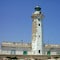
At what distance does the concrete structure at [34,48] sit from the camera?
4912 cm

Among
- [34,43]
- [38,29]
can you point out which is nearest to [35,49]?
[34,43]

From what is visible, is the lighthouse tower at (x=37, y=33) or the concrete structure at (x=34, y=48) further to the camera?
the lighthouse tower at (x=37, y=33)

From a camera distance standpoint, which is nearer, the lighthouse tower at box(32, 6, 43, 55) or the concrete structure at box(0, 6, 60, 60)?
the concrete structure at box(0, 6, 60, 60)

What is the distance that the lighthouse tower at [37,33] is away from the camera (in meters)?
50.9

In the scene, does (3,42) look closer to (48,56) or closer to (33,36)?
(33,36)

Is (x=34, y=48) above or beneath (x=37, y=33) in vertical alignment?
beneath

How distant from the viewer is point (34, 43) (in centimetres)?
5144

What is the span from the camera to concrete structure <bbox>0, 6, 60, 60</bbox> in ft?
161

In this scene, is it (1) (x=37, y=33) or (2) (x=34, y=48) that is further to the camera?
(1) (x=37, y=33)

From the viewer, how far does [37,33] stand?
5153 cm

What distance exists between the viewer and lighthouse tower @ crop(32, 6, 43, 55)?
167 ft

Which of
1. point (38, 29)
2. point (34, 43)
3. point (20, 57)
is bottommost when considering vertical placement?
point (20, 57)

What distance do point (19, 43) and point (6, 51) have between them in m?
3.60

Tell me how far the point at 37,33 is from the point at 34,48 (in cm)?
345
